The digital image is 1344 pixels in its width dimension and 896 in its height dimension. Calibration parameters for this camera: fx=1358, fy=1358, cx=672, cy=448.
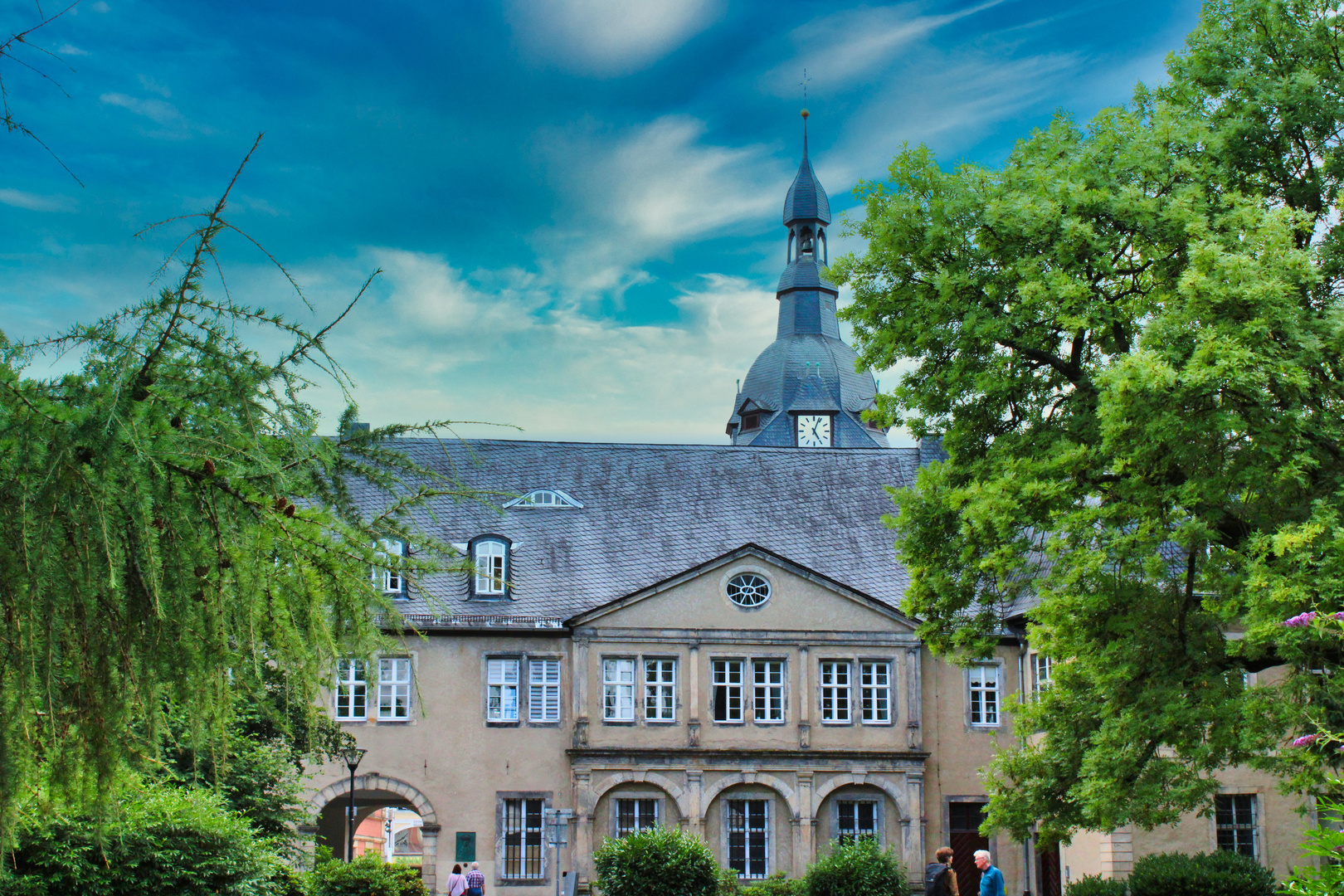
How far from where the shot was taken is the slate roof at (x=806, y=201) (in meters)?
63.8

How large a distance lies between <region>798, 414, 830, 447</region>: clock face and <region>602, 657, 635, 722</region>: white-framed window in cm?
3108

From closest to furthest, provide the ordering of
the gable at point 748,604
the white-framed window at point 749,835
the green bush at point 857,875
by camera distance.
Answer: the green bush at point 857,875 < the white-framed window at point 749,835 < the gable at point 748,604

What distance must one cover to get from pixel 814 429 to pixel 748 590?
3106 cm

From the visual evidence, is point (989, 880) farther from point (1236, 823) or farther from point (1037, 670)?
point (1037, 670)

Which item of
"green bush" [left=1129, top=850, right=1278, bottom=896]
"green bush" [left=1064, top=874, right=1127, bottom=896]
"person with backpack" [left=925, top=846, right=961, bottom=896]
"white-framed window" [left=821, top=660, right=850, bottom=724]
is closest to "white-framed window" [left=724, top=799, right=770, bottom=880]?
"white-framed window" [left=821, top=660, right=850, bottom=724]

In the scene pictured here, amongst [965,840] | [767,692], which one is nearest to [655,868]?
[767,692]

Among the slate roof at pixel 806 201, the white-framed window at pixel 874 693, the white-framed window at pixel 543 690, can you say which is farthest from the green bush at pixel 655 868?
the slate roof at pixel 806 201

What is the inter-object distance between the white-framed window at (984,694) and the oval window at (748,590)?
4.58 metres

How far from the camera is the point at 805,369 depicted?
6059 cm

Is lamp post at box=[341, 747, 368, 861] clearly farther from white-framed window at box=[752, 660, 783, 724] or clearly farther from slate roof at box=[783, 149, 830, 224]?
slate roof at box=[783, 149, 830, 224]

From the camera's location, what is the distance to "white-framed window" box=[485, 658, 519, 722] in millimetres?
27453

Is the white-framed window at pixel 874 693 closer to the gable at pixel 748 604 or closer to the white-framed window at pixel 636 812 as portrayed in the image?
the gable at pixel 748 604

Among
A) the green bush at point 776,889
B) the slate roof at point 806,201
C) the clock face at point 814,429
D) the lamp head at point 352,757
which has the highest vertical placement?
the slate roof at point 806,201

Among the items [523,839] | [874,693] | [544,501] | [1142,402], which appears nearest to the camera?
[1142,402]
